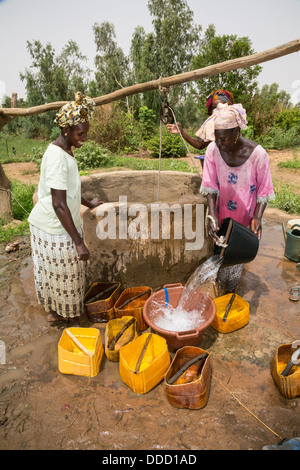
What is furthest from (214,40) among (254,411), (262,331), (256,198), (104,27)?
(104,27)

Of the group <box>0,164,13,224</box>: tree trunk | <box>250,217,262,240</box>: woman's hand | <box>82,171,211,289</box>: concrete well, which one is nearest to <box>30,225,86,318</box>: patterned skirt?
<box>82,171,211,289</box>: concrete well

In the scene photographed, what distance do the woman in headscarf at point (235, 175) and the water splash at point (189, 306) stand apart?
1.08 feet

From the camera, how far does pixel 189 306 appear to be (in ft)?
8.38

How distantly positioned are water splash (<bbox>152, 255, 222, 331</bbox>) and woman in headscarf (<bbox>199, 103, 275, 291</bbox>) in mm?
330

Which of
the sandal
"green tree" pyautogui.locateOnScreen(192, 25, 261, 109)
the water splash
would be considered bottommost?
the sandal

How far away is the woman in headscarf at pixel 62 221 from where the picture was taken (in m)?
2.01

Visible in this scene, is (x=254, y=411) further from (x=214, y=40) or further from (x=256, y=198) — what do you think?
(x=214, y=40)

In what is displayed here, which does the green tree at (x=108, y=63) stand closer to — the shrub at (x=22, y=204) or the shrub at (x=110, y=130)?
the shrub at (x=110, y=130)

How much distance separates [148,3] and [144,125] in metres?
12.8

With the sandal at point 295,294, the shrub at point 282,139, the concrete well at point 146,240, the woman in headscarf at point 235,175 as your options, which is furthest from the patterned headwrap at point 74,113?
the shrub at point 282,139

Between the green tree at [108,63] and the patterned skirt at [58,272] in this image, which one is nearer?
the patterned skirt at [58,272]

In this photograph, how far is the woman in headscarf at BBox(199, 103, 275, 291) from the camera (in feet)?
7.12

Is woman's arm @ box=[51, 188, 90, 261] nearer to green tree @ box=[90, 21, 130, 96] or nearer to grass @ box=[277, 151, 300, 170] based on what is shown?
grass @ box=[277, 151, 300, 170]

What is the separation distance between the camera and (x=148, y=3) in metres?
19.5
